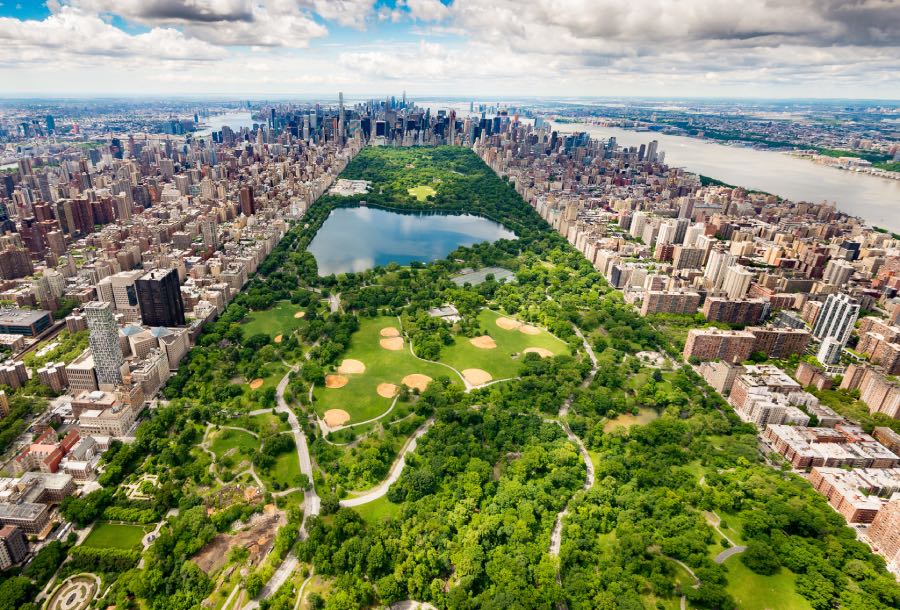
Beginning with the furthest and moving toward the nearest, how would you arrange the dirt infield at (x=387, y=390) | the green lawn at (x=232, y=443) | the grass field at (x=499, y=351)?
1. the grass field at (x=499, y=351)
2. the dirt infield at (x=387, y=390)
3. the green lawn at (x=232, y=443)

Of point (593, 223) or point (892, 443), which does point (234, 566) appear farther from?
point (593, 223)

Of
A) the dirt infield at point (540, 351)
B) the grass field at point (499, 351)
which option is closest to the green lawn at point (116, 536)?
the grass field at point (499, 351)

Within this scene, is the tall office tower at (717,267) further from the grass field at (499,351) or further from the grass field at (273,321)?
the grass field at (273,321)

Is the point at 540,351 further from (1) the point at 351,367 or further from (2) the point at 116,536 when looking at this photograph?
(2) the point at 116,536

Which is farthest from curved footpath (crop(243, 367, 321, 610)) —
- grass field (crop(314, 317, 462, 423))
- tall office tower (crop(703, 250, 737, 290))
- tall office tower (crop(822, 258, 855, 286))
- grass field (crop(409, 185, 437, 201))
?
grass field (crop(409, 185, 437, 201))

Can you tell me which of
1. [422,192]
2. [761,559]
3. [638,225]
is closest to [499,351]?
[761,559]

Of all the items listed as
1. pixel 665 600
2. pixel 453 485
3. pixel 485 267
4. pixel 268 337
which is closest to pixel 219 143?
pixel 485 267
